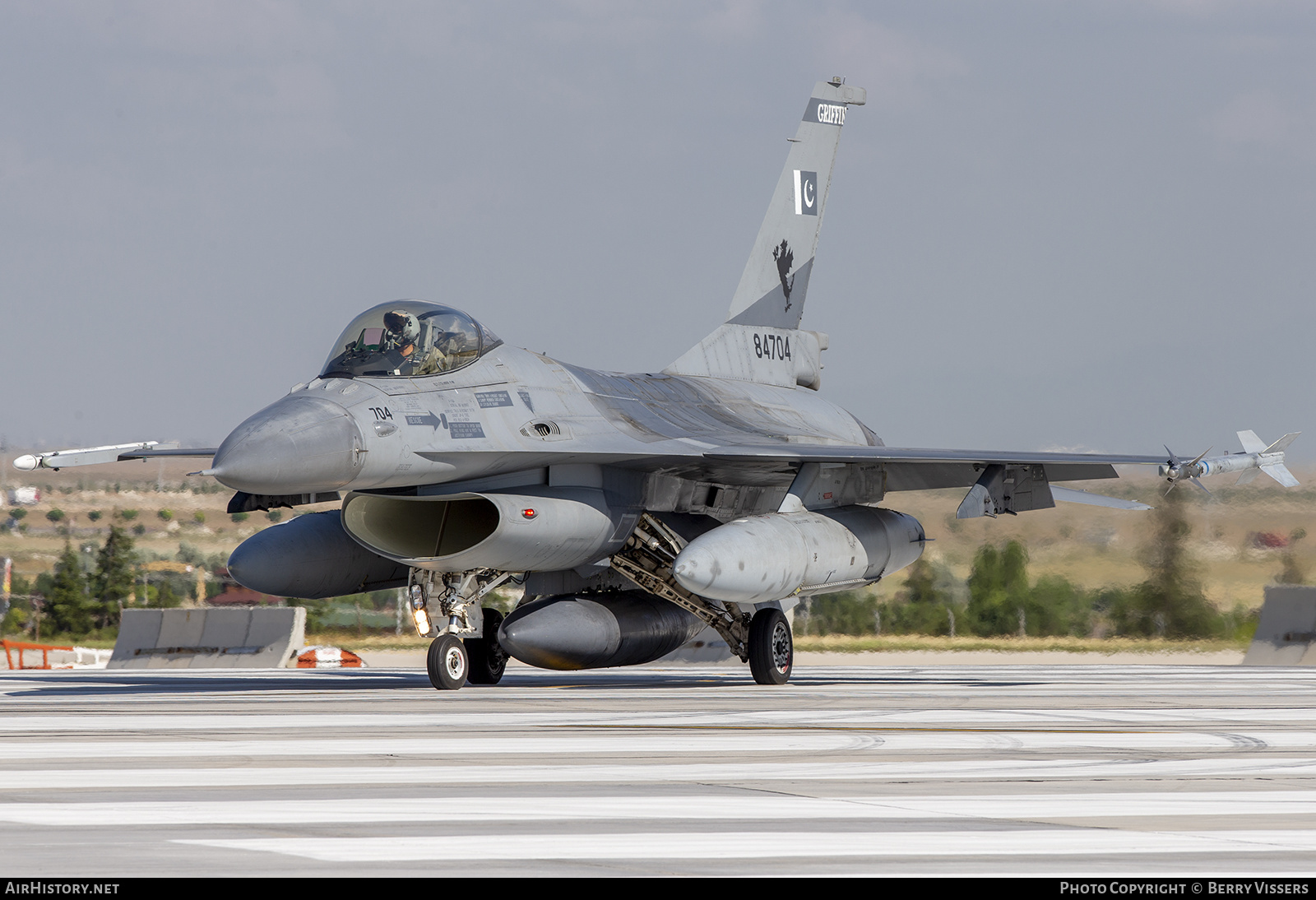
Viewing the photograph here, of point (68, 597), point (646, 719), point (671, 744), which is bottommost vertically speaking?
point (68, 597)

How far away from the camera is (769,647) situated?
48.5 ft

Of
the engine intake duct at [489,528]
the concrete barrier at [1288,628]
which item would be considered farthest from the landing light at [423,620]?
the concrete barrier at [1288,628]

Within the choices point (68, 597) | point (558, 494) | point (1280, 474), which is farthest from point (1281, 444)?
point (68, 597)

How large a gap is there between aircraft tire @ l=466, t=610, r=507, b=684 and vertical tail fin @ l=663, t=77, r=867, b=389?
4.48 meters

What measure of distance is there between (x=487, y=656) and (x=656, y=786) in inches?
340

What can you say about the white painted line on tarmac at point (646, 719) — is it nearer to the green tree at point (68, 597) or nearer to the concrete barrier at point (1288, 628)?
the concrete barrier at point (1288, 628)

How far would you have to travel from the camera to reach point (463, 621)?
44.1 ft

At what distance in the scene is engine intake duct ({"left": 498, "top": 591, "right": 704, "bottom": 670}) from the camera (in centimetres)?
1357

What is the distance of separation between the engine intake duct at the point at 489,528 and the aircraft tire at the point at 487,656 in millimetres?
1098

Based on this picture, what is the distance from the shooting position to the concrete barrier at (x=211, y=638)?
71.3 feet

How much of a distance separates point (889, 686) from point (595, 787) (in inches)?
360

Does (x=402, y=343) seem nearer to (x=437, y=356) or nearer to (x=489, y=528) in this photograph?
(x=437, y=356)

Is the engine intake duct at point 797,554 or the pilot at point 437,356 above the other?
the pilot at point 437,356
